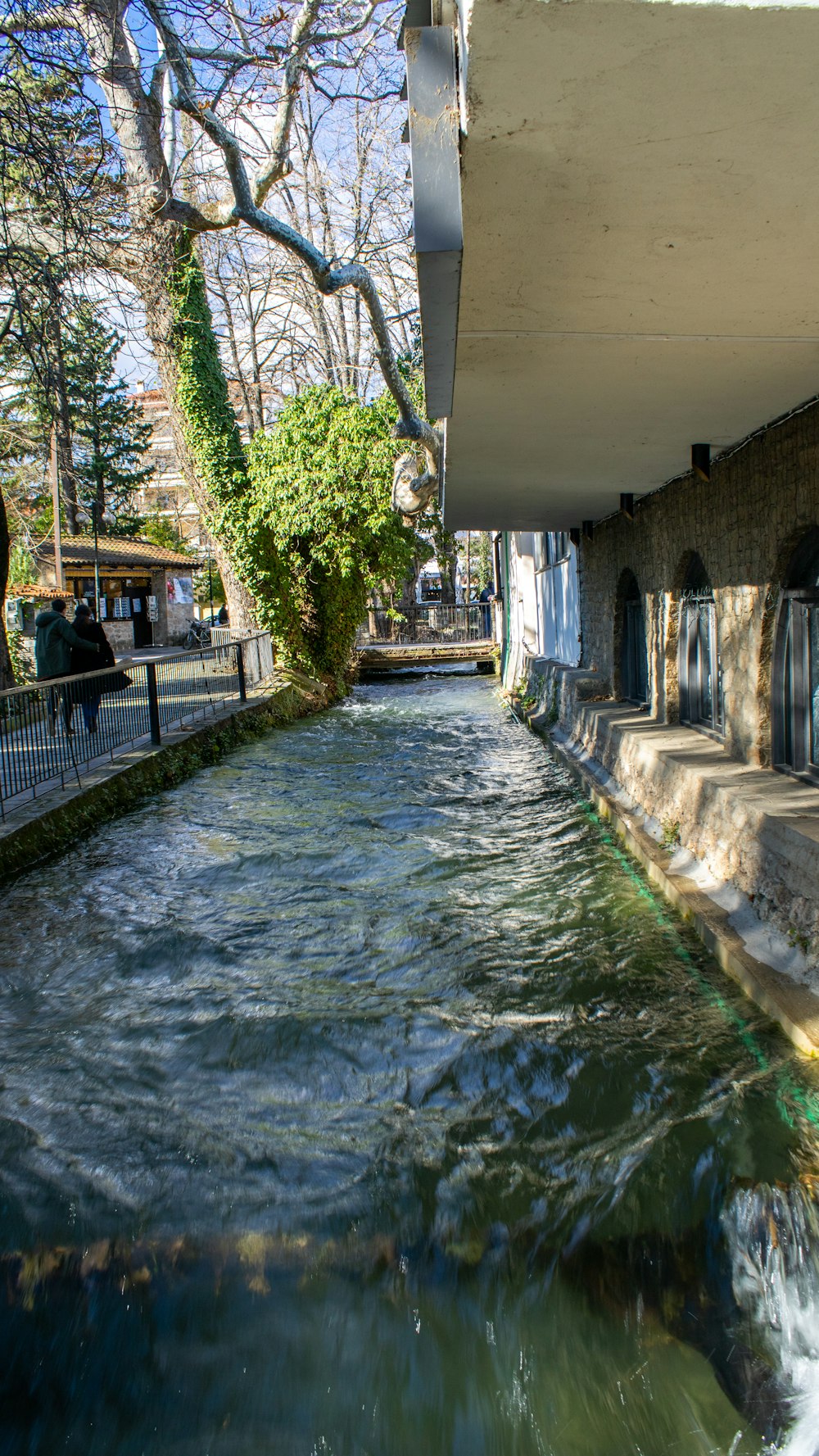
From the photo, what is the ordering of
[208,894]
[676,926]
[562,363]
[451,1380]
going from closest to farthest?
[451,1380]
[562,363]
[676,926]
[208,894]

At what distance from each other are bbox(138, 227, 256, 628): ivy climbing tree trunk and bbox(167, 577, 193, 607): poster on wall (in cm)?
1598

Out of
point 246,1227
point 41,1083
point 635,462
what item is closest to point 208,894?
point 41,1083

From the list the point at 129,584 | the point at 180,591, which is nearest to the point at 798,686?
the point at 129,584

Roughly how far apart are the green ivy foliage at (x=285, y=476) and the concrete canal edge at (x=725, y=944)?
36.0 ft

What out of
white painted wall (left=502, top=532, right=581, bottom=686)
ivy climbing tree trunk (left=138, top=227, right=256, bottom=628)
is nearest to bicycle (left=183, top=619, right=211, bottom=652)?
white painted wall (left=502, top=532, right=581, bottom=686)

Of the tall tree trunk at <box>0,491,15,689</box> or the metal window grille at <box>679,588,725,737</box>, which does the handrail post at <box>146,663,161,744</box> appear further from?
the metal window grille at <box>679,588,725,737</box>

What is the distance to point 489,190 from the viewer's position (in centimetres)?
300

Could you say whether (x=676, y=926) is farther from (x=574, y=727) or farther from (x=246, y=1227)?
(x=574, y=727)

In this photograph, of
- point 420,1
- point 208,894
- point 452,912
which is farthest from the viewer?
point 208,894

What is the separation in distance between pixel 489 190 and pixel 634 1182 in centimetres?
333

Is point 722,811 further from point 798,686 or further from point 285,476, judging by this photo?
point 285,476

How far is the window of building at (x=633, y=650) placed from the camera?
10852mm

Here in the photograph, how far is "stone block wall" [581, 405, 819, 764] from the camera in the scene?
6012 mm

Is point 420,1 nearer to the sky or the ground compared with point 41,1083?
nearer to the sky
